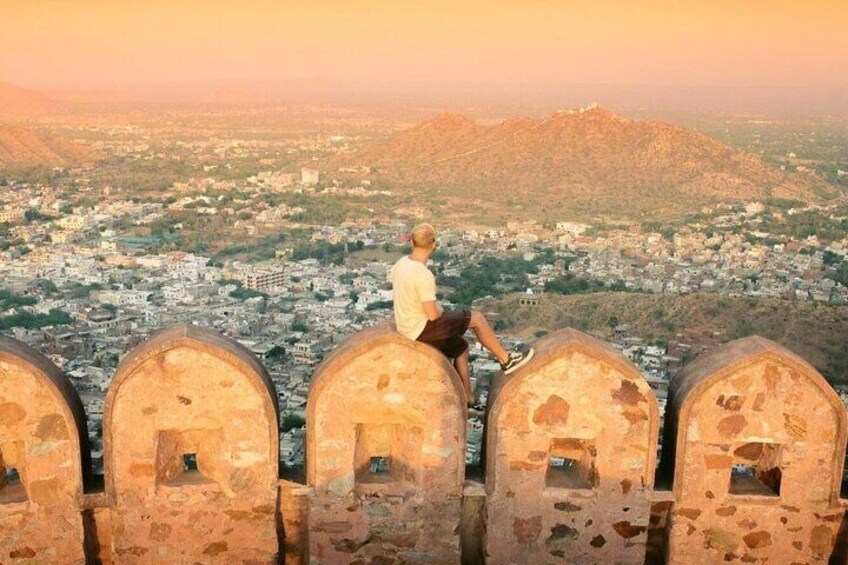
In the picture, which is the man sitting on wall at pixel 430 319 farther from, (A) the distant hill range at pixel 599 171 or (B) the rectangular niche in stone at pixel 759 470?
(A) the distant hill range at pixel 599 171

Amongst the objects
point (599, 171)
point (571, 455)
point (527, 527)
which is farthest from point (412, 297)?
point (599, 171)

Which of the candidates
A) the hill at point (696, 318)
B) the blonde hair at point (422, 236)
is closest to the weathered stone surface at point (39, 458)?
the blonde hair at point (422, 236)

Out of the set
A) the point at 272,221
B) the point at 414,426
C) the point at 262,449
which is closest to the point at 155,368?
the point at 262,449

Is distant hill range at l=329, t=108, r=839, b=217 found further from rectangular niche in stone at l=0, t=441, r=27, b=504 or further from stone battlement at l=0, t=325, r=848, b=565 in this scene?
rectangular niche in stone at l=0, t=441, r=27, b=504

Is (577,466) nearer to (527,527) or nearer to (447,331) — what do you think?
(527,527)

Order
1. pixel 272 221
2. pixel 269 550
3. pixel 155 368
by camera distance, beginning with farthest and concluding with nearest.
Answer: pixel 272 221
pixel 269 550
pixel 155 368

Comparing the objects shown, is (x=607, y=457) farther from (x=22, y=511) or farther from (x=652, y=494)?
(x=22, y=511)
